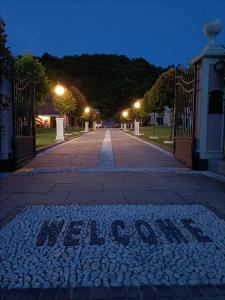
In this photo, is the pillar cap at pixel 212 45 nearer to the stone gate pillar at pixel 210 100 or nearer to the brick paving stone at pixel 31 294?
the stone gate pillar at pixel 210 100

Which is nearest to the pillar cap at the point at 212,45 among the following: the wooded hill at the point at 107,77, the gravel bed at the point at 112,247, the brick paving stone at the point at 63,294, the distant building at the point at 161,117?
the gravel bed at the point at 112,247

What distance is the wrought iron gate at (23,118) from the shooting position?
31.4ft

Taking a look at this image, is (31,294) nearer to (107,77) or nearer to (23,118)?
(23,118)

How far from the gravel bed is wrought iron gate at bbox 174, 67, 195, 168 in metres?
4.69

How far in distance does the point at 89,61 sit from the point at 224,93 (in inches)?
3786

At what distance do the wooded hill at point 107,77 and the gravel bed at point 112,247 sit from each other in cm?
8554

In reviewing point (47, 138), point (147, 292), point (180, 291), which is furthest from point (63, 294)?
point (47, 138)

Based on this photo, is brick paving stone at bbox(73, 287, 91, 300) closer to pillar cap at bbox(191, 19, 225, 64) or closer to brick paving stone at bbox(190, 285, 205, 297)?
brick paving stone at bbox(190, 285, 205, 297)

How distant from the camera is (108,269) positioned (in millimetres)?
3182

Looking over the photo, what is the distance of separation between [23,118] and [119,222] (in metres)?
6.97

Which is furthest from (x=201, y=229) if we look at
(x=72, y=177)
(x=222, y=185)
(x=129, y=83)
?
(x=129, y=83)

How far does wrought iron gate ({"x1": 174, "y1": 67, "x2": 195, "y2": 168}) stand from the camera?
970 cm

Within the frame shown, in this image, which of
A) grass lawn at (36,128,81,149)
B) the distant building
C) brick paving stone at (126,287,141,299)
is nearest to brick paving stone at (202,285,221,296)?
brick paving stone at (126,287,141,299)

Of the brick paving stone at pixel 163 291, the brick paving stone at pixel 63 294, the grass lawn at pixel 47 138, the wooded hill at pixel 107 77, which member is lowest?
the brick paving stone at pixel 63 294
